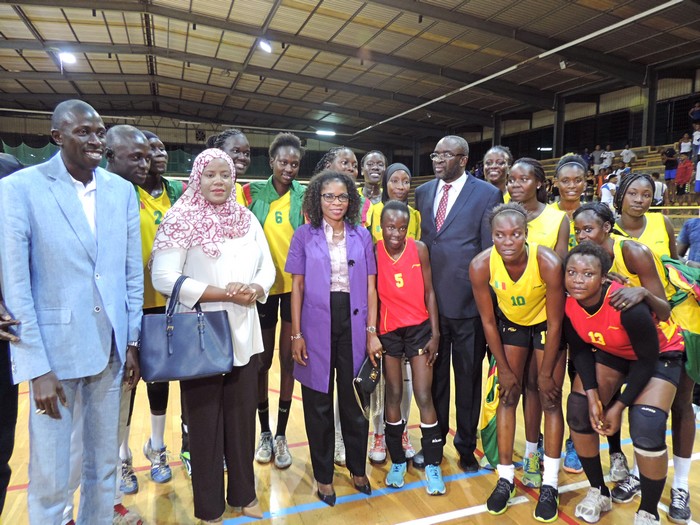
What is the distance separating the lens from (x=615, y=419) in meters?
2.38

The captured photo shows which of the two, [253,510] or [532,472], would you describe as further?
[532,472]

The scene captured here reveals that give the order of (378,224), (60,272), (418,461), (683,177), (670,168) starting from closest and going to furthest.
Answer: (60,272), (418,461), (378,224), (683,177), (670,168)

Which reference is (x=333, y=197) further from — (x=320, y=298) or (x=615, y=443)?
(x=615, y=443)

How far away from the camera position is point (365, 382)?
8.52 feet

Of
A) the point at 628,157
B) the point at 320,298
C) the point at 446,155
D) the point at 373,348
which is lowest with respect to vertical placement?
the point at 373,348

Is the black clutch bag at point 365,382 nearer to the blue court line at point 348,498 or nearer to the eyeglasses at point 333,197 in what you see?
the blue court line at point 348,498

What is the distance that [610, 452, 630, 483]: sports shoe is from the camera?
2898 millimetres

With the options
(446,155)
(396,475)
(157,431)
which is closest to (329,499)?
(396,475)

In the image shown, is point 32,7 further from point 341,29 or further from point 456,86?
point 456,86

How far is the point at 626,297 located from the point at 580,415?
2.26 feet

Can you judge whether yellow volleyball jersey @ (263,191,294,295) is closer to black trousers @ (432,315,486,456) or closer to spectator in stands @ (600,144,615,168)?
black trousers @ (432,315,486,456)

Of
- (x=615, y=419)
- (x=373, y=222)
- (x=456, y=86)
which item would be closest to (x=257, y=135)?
(x=456, y=86)

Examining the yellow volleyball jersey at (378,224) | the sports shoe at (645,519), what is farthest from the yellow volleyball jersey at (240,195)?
the sports shoe at (645,519)

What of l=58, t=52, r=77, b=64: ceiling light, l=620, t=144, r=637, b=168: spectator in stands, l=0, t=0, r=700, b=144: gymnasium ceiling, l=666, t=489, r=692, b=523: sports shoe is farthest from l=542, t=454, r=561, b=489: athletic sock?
l=58, t=52, r=77, b=64: ceiling light
